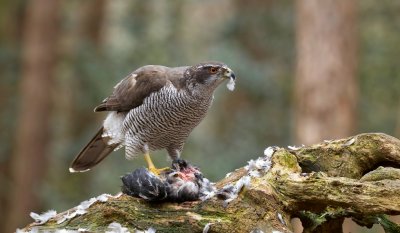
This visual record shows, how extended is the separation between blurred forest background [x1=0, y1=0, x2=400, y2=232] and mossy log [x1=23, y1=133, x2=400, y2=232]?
839 centimetres

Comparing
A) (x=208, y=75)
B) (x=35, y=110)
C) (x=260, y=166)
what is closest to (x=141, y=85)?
(x=208, y=75)

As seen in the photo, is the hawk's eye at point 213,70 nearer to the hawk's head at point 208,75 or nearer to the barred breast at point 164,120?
the hawk's head at point 208,75

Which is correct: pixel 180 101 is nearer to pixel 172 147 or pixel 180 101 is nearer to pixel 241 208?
pixel 172 147

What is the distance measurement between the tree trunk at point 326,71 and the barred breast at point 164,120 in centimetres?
324

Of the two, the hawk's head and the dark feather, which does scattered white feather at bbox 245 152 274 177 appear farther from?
the dark feather

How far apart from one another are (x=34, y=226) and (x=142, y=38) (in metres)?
12.5

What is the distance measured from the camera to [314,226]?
3.79 metres

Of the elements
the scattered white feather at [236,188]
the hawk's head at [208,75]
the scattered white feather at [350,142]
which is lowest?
the scattered white feather at [236,188]

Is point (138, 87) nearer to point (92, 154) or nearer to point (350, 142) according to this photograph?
point (92, 154)

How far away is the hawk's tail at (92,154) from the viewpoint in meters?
6.26

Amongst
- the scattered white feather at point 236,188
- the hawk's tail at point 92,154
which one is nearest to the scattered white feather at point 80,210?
the scattered white feather at point 236,188

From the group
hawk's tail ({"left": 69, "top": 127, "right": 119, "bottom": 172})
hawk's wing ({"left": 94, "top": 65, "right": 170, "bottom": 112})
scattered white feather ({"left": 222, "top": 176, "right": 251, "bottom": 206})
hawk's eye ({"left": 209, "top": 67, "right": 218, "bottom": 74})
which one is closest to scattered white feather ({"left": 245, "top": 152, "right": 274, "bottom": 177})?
scattered white feather ({"left": 222, "top": 176, "right": 251, "bottom": 206})

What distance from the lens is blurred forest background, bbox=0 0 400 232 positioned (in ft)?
44.8

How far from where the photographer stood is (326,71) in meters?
8.95
